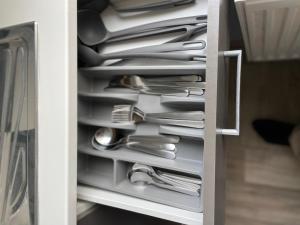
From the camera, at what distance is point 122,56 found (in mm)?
802

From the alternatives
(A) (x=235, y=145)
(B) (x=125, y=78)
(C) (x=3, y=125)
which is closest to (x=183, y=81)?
(B) (x=125, y=78)

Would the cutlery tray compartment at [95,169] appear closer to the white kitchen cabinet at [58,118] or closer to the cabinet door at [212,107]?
the white kitchen cabinet at [58,118]

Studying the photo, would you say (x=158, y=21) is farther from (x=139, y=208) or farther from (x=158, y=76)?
(x=139, y=208)

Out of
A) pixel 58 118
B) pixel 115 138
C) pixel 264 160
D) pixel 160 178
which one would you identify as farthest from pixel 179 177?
pixel 264 160

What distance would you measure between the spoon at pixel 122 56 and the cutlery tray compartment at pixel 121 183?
351mm

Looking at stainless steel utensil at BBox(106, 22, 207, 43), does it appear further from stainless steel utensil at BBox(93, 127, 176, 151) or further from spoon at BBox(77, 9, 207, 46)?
stainless steel utensil at BBox(93, 127, 176, 151)

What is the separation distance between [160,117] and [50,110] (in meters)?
0.34

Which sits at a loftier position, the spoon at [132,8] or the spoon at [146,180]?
the spoon at [132,8]

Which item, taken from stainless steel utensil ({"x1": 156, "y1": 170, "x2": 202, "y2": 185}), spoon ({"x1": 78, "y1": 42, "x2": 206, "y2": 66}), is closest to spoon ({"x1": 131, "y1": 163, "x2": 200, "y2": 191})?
stainless steel utensil ({"x1": 156, "y1": 170, "x2": 202, "y2": 185})

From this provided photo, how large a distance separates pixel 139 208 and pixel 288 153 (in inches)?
29.0

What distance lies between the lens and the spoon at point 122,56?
2.35 feet

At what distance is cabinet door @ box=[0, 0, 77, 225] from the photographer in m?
0.68

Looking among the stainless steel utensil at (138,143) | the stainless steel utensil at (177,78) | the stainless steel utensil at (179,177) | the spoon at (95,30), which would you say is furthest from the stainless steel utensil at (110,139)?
the spoon at (95,30)

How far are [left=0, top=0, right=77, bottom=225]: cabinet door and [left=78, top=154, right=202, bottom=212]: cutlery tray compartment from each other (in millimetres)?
143
